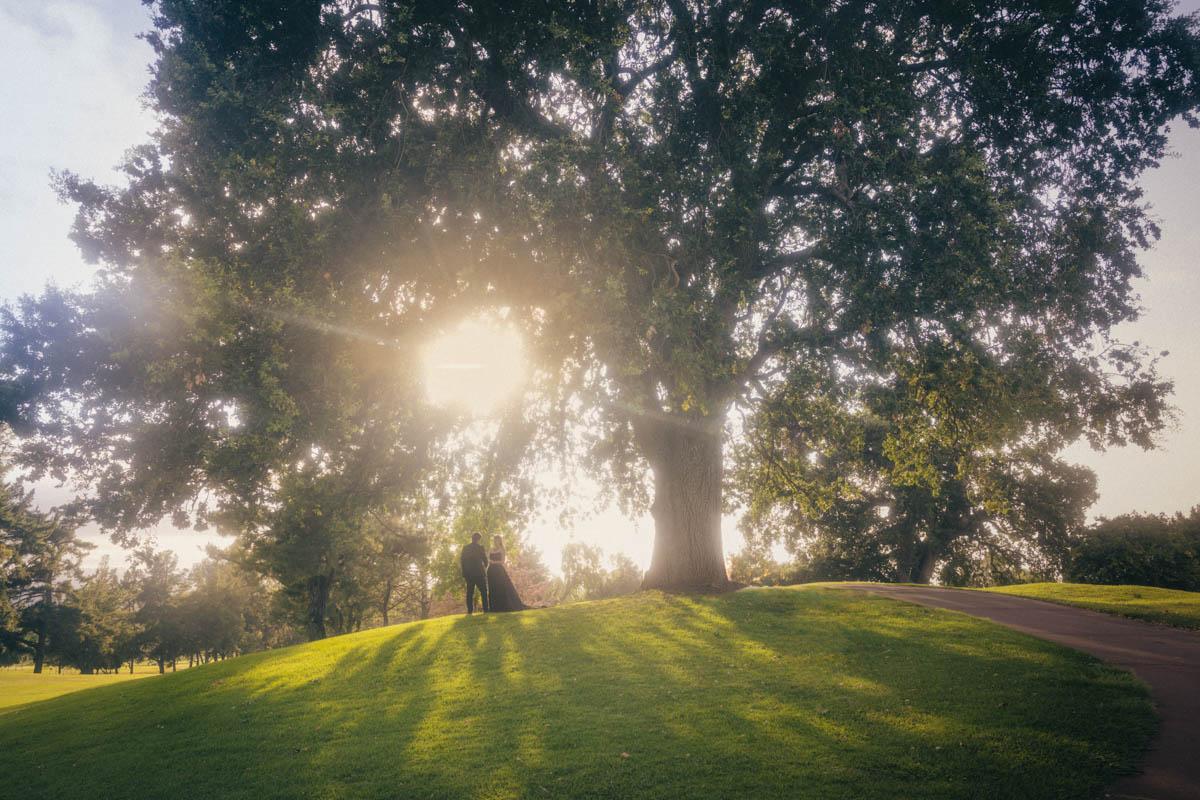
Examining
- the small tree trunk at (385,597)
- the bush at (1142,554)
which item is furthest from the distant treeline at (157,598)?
the bush at (1142,554)

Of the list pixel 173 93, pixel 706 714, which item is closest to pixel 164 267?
pixel 173 93

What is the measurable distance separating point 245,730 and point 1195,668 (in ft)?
47.1

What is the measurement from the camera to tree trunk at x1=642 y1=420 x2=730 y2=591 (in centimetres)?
1714

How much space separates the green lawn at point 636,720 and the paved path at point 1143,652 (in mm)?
278

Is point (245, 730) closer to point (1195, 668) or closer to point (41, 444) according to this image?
point (41, 444)

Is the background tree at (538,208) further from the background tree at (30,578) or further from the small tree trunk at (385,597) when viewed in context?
the background tree at (30,578)

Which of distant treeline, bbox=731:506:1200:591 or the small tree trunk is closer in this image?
distant treeline, bbox=731:506:1200:591

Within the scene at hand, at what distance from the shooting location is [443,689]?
9719mm

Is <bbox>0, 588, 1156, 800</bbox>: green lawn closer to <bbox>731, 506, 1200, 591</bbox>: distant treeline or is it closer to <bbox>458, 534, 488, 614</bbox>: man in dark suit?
<bbox>458, 534, 488, 614</bbox>: man in dark suit

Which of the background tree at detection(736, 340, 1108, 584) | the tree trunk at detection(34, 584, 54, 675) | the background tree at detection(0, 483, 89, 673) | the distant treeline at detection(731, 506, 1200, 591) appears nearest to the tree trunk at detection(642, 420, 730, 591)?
the background tree at detection(736, 340, 1108, 584)

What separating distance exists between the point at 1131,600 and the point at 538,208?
1831 cm

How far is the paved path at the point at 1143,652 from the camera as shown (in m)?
5.19

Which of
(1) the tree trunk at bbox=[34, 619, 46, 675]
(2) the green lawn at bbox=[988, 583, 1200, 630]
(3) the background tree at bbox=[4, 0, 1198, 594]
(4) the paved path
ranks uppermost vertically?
(3) the background tree at bbox=[4, 0, 1198, 594]

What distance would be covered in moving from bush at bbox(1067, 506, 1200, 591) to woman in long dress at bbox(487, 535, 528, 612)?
2703cm
